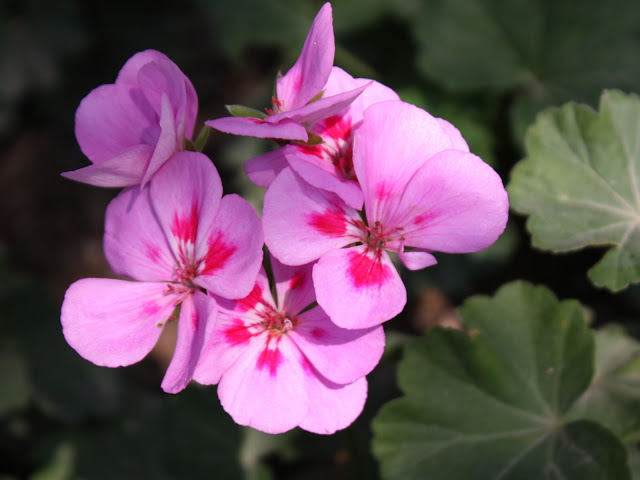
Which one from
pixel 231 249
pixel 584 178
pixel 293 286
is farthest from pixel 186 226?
pixel 584 178

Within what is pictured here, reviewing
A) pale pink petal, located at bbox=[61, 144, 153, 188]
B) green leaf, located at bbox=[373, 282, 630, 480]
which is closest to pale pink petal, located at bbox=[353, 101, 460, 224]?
pale pink petal, located at bbox=[61, 144, 153, 188]

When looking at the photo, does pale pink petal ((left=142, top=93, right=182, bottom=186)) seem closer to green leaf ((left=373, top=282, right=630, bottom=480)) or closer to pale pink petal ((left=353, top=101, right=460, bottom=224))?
pale pink petal ((left=353, top=101, right=460, bottom=224))

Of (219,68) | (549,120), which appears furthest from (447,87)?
(219,68)

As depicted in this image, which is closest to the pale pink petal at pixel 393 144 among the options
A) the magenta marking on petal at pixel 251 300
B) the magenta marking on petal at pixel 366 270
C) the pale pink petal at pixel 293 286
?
the magenta marking on petal at pixel 366 270

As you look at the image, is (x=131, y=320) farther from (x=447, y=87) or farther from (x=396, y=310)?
(x=447, y=87)

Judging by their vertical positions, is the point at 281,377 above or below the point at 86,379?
above
